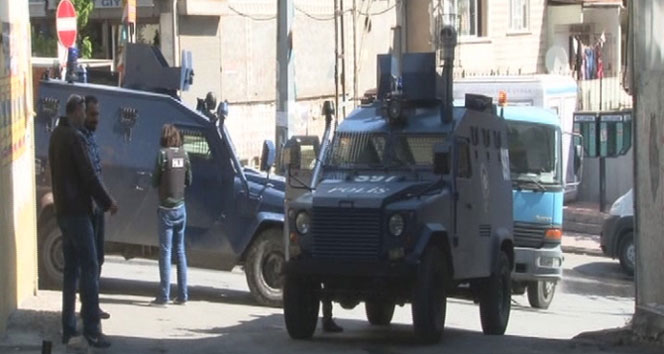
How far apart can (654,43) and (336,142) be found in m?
3.24

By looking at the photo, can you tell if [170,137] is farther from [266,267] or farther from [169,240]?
[266,267]

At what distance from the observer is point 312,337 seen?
12.6 m

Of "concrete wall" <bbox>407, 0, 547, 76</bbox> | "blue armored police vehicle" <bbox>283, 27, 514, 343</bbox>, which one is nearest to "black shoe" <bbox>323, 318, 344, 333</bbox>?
"blue armored police vehicle" <bbox>283, 27, 514, 343</bbox>

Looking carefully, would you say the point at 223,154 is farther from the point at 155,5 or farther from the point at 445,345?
the point at 155,5

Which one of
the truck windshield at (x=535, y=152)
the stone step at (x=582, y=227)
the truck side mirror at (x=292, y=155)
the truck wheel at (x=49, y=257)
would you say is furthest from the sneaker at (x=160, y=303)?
the stone step at (x=582, y=227)

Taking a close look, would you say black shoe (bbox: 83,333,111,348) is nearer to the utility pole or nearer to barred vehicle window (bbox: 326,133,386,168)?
barred vehicle window (bbox: 326,133,386,168)

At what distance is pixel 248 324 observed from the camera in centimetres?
1388

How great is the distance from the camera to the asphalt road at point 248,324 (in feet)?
38.2

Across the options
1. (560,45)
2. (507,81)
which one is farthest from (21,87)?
(560,45)

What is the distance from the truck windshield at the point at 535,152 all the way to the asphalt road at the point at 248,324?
1.88 m

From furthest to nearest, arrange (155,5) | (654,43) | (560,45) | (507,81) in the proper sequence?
(560,45)
(155,5)
(507,81)
(654,43)

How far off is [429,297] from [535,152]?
6.88 m

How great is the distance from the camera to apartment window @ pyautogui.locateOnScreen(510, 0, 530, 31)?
129 feet

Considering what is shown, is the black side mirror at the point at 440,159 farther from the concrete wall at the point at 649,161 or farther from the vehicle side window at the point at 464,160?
the concrete wall at the point at 649,161
